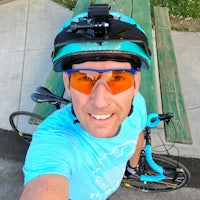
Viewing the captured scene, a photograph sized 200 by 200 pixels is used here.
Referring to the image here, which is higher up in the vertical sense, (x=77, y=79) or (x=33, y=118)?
(x=77, y=79)

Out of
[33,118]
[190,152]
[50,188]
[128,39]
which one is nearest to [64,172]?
[50,188]

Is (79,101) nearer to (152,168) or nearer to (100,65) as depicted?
(100,65)

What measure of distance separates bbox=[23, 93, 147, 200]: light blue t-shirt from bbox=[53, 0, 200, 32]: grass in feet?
14.1

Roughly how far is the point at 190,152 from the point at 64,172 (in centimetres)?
274

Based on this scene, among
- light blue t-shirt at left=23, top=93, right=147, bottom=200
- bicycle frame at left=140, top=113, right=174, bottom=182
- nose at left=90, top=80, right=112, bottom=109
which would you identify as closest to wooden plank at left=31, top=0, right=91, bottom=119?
bicycle frame at left=140, top=113, right=174, bottom=182

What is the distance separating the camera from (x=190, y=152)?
418cm

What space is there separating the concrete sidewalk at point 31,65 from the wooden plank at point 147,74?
983 millimetres

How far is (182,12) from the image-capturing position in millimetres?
6695

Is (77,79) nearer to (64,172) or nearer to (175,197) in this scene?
(64,172)

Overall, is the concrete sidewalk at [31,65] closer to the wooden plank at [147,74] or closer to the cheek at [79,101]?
the wooden plank at [147,74]

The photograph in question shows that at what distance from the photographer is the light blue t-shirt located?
1849 millimetres

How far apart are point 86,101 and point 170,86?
224cm

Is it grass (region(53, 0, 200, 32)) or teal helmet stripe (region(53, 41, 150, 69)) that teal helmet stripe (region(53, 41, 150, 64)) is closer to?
teal helmet stripe (region(53, 41, 150, 69))

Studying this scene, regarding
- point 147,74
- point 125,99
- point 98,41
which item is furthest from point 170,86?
point 98,41
